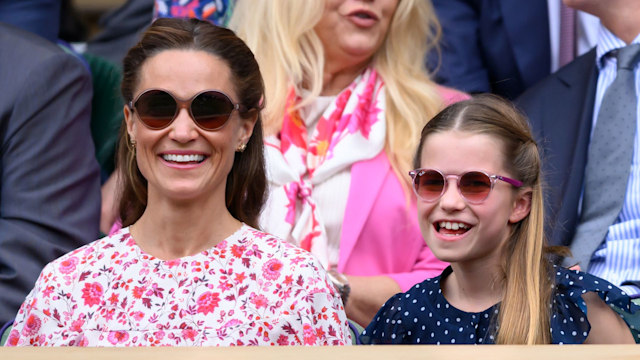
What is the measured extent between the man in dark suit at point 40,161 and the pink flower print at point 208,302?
75 cm

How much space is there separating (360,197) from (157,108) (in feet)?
3.01

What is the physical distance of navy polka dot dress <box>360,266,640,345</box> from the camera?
2.21 meters

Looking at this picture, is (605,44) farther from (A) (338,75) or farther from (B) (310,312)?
(B) (310,312)

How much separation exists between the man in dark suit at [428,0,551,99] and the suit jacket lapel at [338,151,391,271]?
716 millimetres

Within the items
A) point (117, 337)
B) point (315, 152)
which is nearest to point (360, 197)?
point (315, 152)

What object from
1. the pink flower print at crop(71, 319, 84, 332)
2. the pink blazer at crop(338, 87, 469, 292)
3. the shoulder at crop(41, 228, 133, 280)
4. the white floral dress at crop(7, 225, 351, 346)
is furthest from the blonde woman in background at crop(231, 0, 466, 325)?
the pink flower print at crop(71, 319, 84, 332)

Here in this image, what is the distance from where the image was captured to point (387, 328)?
7.70 feet

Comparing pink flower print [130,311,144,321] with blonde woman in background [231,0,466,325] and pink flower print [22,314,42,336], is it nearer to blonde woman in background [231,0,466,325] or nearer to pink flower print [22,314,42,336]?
pink flower print [22,314,42,336]

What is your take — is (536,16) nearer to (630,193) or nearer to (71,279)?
(630,193)

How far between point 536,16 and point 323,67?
34.9 inches

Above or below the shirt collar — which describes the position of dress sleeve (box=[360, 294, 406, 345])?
below

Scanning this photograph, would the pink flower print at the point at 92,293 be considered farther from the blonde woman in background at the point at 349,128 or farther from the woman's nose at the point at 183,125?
the blonde woman in background at the point at 349,128

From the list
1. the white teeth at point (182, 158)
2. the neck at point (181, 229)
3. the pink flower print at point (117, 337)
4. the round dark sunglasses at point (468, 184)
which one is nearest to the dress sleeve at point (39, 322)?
the pink flower print at point (117, 337)

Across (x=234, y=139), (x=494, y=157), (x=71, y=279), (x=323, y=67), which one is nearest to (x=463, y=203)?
(x=494, y=157)
